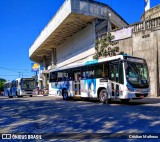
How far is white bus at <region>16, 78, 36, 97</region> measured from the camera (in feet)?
115

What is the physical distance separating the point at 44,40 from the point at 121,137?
41959 millimetres

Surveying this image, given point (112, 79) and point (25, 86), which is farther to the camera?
point (25, 86)

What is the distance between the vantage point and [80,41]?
40.7m

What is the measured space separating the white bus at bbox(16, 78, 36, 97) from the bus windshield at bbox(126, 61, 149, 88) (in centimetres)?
2074

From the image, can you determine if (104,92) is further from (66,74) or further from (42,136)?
(42,136)

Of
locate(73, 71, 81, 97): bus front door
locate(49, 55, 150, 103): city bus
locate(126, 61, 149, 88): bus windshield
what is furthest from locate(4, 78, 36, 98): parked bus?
locate(126, 61, 149, 88): bus windshield

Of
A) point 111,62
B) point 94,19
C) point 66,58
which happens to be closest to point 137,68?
point 111,62

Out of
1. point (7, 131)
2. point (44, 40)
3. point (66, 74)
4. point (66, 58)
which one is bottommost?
point (7, 131)

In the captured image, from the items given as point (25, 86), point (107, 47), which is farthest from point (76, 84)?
point (25, 86)

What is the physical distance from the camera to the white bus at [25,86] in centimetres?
3491

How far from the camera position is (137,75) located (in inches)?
647

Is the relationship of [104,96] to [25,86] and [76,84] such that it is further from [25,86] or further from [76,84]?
[25,86]

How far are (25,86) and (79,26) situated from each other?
35.7 feet

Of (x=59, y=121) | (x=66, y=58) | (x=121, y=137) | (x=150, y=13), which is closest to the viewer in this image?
(x=121, y=137)
